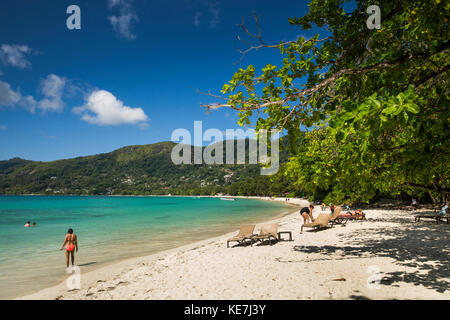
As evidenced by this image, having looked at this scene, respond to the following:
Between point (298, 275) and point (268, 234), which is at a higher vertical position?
point (298, 275)

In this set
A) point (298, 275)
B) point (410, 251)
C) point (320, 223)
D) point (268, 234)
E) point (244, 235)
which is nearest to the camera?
point (298, 275)

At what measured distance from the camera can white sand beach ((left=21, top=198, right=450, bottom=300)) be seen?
570 centimetres

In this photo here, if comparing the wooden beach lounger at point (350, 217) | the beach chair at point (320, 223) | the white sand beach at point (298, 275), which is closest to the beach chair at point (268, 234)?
the white sand beach at point (298, 275)

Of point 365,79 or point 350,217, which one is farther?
A: point 350,217

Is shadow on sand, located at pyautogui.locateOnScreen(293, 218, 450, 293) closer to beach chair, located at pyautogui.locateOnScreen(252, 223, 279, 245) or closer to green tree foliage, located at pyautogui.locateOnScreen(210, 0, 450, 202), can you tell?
beach chair, located at pyautogui.locateOnScreen(252, 223, 279, 245)

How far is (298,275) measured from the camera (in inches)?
274

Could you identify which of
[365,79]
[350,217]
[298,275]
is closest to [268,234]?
[298,275]

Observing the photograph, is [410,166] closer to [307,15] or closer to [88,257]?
[307,15]

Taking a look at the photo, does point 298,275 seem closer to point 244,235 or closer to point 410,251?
point 410,251

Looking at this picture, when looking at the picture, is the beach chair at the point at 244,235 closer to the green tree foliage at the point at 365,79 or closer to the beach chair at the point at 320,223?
the beach chair at the point at 320,223

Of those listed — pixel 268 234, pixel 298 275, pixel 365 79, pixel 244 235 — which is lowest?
pixel 244 235

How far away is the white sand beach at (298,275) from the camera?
18.7ft

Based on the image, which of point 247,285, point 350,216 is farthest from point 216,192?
point 247,285

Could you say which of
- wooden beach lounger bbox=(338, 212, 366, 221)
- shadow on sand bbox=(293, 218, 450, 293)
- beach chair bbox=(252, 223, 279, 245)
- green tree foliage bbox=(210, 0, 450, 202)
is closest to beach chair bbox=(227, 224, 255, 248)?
beach chair bbox=(252, 223, 279, 245)
